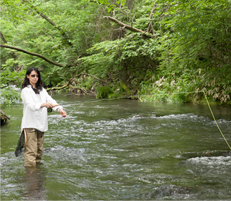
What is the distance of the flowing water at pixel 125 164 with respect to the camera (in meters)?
3.47

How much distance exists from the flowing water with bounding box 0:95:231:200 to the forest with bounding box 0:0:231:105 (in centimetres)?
301

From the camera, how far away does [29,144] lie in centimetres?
419

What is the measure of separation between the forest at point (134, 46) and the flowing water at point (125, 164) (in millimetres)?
3013

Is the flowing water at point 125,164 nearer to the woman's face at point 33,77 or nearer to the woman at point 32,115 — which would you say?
the woman at point 32,115

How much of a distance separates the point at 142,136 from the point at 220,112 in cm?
478

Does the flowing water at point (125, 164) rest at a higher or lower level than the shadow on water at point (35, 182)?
lower

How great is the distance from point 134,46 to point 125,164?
11.9 m

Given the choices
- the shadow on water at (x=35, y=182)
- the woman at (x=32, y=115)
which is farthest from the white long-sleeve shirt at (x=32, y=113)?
the shadow on water at (x=35, y=182)

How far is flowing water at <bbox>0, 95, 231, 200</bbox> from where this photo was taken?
11.4ft

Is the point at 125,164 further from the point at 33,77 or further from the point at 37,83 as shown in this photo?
the point at 33,77

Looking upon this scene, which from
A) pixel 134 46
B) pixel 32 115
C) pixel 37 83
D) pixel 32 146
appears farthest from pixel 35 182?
pixel 134 46

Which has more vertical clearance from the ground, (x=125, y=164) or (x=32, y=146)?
(x=32, y=146)

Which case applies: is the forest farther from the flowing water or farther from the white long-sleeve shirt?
the white long-sleeve shirt

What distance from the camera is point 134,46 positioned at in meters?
15.9
